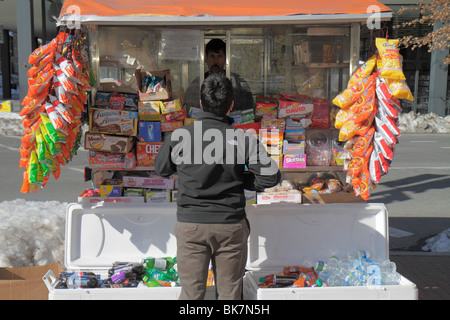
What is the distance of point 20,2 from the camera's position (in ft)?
57.0

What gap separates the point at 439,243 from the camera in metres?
5.86

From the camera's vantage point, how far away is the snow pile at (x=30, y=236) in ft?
15.4

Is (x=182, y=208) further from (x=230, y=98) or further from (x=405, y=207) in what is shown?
(x=405, y=207)

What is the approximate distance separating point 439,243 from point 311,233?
8.21 ft

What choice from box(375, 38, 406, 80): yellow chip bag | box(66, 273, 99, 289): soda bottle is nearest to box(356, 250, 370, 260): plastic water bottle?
box(375, 38, 406, 80): yellow chip bag

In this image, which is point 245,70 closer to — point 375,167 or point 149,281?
point 375,167

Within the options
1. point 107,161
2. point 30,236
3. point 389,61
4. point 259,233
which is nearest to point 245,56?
point 389,61

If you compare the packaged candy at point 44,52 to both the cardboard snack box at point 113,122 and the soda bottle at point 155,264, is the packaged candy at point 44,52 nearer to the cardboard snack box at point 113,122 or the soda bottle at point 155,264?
the cardboard snack box at point 113,122

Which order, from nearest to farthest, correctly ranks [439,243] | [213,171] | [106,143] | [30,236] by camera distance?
[213,171]
[106,143]
[30,236]
[439,243]

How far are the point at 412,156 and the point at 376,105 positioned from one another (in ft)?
31.1

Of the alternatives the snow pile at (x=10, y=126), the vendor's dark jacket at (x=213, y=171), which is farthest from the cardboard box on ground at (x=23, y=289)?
the snow pile at (x=10, y=126)

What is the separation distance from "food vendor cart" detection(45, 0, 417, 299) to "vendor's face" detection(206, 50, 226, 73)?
72 millimetres

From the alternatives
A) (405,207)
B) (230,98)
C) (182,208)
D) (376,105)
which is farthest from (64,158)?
(405,207)

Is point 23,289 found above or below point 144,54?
below
